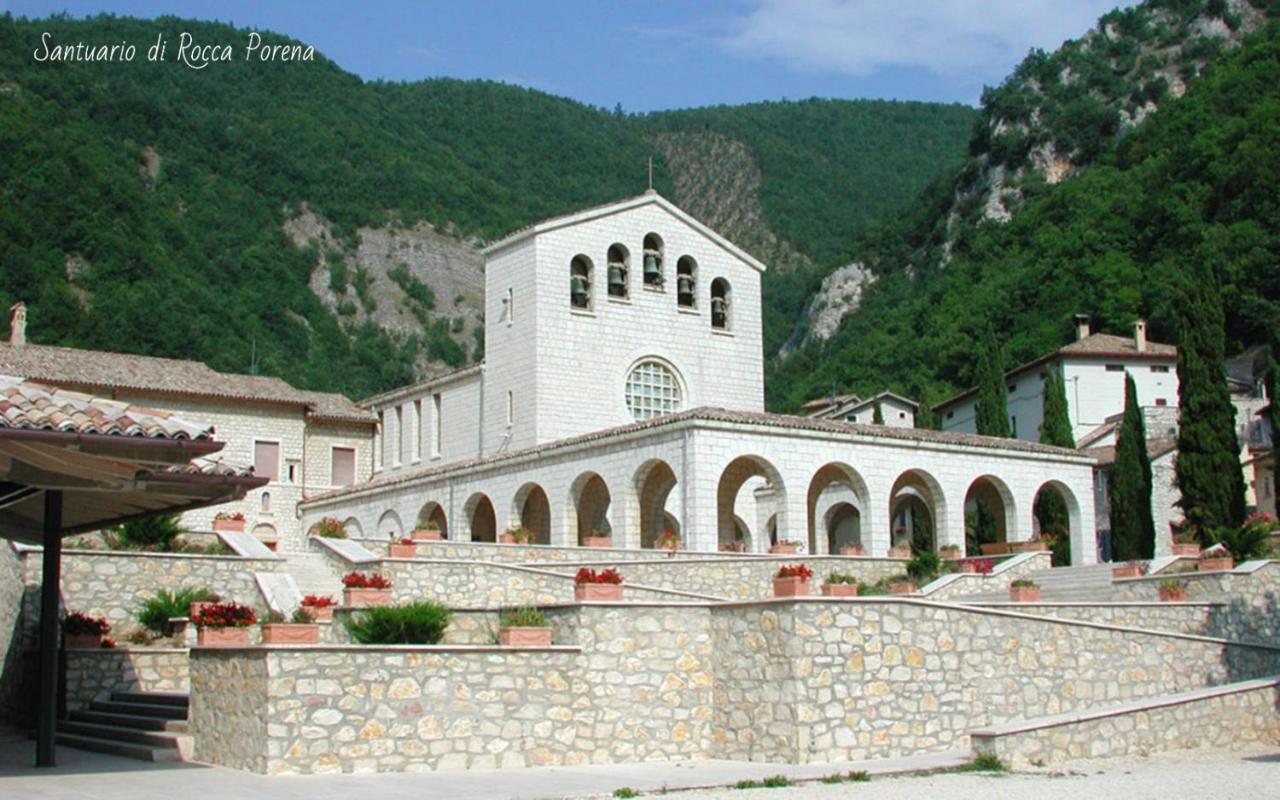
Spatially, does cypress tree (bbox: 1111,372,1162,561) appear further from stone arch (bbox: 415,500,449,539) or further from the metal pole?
the metal pole

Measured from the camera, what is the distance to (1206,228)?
73938 millimetres

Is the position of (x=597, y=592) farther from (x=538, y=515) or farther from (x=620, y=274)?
(x=620, y=274)

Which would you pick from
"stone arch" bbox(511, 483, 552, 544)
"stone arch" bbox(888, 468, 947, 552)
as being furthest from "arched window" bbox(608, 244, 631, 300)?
"stone arch" bbox(888, 468, 947, 552)

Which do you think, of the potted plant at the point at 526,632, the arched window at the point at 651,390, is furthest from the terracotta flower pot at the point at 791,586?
the arched window at the point at 651,390

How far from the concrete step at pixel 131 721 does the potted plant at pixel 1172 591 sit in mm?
16151

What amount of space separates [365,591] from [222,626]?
7.58 ft

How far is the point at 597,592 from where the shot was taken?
1727cm

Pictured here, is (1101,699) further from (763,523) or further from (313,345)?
(313,345)

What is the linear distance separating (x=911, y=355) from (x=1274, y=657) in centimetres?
6432

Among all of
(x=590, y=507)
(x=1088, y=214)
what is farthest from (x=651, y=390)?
(x=1088, y=214)

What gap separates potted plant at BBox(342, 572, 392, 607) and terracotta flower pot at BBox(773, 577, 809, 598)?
5.13 metres

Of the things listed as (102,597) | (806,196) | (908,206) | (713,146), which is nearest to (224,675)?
(102,597)

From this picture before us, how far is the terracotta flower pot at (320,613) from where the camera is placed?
16.7 metres

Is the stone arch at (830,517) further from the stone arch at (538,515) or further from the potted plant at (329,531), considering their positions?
the potted plant at (329,531)
